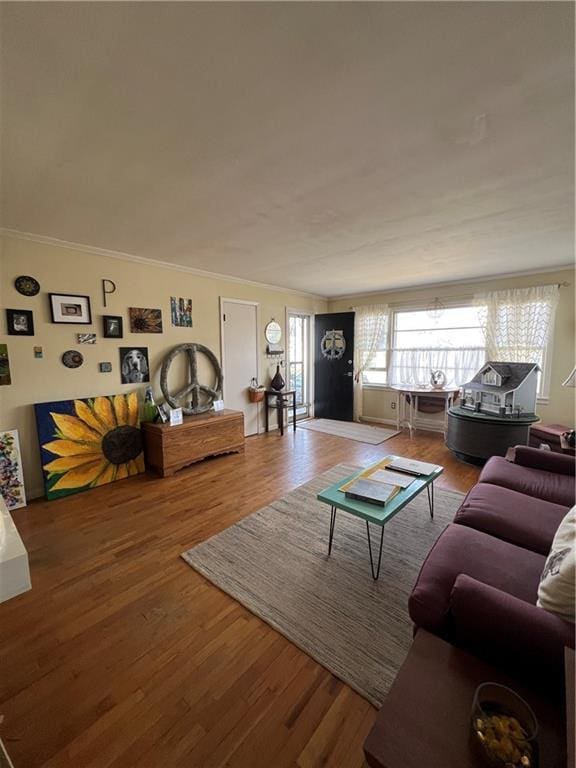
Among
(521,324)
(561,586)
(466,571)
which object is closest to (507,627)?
(561,586)

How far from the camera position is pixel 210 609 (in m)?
1.64

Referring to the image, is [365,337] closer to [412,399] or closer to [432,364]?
[432,364]

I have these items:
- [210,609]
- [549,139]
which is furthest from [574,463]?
[210,609]

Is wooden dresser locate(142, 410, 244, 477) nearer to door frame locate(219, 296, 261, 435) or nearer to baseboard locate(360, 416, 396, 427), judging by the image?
door frame locate(219, 296, 261, 435)

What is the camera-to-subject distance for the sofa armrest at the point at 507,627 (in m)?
0.87

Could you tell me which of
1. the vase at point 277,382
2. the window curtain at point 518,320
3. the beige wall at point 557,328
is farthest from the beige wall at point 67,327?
the window curtain at point 518,320

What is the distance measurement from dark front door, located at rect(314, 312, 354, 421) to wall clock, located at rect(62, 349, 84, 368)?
154 inches

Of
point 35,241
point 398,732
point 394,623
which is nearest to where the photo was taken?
point 398,732

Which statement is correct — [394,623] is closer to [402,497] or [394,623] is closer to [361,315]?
[402,497]

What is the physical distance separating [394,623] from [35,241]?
377 centimetres

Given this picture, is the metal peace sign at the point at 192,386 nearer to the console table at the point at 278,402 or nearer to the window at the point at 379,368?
the console table at the point at 278,402

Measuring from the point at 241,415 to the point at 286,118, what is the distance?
3086mm

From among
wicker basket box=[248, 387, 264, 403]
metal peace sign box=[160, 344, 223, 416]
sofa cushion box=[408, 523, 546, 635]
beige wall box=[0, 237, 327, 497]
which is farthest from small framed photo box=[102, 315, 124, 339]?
sofa cushion box=[408, 523, 546, 635]

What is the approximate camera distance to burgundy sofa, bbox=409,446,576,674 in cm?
91
